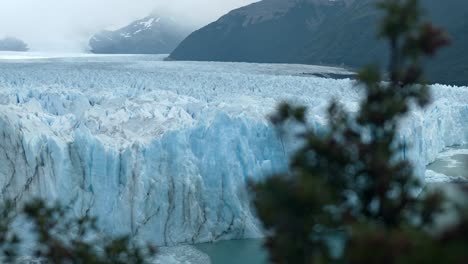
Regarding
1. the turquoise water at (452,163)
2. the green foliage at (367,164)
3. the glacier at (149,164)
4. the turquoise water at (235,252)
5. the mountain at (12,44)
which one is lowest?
the turquoise water at (235,252)

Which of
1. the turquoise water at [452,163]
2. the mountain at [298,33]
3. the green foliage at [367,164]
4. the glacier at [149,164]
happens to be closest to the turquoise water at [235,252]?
the glacier at [149,164]

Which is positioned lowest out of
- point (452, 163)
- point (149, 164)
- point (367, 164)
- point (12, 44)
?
point (452, 163)

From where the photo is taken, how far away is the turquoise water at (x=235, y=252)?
9586mm

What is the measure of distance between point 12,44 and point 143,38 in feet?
59.1

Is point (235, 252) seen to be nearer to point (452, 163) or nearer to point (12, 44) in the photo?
point (452, 163)

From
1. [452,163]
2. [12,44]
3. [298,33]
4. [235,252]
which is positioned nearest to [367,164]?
[235,252]

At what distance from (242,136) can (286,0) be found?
56009 millimetres

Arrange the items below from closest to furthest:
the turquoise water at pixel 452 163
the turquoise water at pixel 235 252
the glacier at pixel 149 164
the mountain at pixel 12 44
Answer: the turquoise water at pixel 235 252 < the glacier at pixel 149 164 < the turquoise water at pixel 452 163 < the mountain at pixel 12 44

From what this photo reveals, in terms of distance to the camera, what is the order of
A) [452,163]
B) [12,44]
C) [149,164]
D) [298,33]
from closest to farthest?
[149,164] < [452,163] < [298,33] < [12,44]

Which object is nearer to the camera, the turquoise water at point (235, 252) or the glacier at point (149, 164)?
the turquoise water at point (235, 252)

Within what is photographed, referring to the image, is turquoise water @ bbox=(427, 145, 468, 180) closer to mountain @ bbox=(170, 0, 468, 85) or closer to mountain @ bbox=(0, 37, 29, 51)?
mountain @ bbox=(170, 0, 468, 85)

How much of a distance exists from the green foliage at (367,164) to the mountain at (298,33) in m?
49.0

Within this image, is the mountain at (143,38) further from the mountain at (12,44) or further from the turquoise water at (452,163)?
the turquoise water at (452,163)

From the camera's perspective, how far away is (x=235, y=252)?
997 cm
